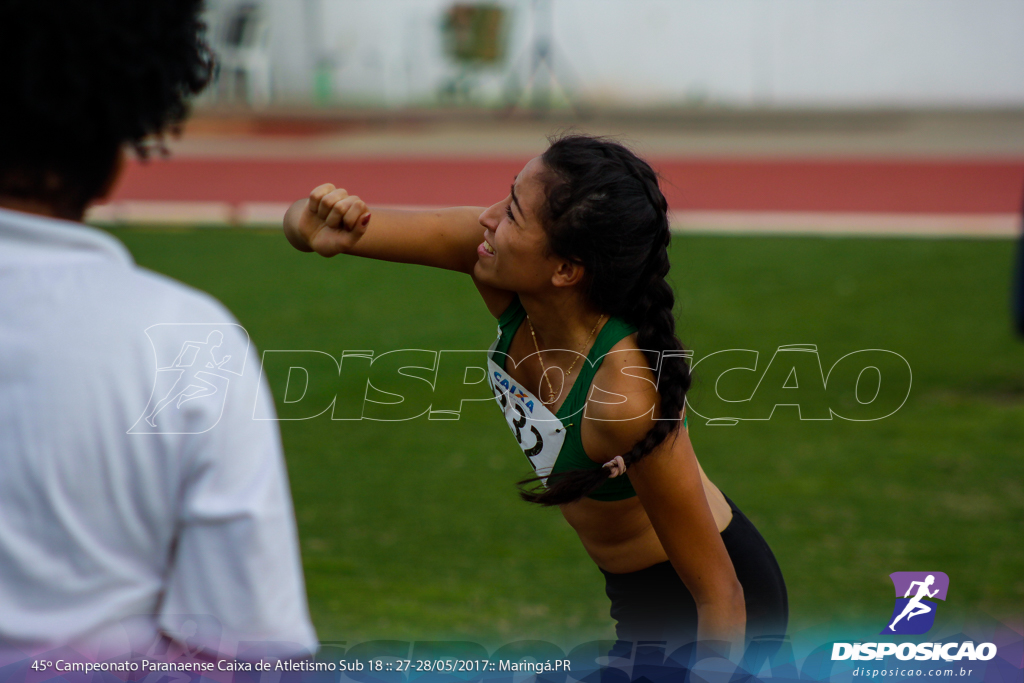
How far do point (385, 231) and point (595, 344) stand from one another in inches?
19.1

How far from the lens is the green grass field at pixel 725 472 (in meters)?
3.49

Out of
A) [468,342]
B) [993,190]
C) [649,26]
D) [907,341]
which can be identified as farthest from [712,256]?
[649,26]

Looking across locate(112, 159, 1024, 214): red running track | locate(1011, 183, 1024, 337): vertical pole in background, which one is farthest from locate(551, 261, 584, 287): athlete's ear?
locate(112, 159, 1024, 214): red running track

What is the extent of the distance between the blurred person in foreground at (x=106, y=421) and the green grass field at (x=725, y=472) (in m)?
1.15

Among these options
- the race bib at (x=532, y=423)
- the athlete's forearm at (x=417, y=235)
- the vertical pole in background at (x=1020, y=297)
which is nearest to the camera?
the race bib at (x=532, y=423)

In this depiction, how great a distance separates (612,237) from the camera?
1.75m

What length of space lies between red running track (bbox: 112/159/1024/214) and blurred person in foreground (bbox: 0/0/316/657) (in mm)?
10528

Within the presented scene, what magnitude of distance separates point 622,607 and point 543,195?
3.01 ft

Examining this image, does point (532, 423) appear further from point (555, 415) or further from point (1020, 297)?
point (1020, 297)

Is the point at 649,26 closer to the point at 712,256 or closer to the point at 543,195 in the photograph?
the point at 712,256

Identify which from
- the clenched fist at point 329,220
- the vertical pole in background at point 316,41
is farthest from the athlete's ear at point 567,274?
the vertical pole in background at point 316,41

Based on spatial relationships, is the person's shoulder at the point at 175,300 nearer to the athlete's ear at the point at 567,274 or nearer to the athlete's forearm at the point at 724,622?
the athlete's ear at the point at 567,274

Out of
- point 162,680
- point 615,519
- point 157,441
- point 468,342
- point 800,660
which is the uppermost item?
point 157,441

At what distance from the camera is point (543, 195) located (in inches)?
69.2
